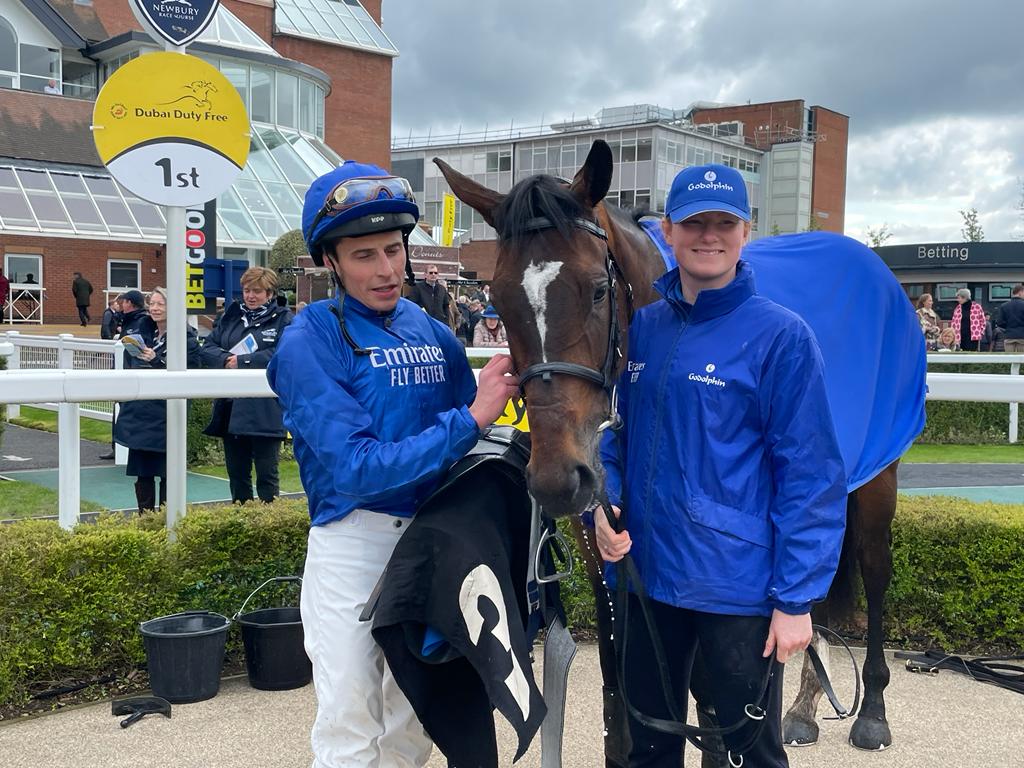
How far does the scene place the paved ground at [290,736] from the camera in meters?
3.34

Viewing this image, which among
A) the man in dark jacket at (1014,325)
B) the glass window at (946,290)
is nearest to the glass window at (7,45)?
the man in dark jacket at (1014,325)

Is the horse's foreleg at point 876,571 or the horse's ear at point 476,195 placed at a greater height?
the horse's ear at point 476,195

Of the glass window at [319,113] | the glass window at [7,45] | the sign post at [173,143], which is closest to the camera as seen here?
the sign post at [173,143]

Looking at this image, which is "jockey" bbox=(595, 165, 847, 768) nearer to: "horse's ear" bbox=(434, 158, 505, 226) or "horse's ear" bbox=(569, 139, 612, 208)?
"horse's ear" bbox=(569, 139, 612, 208)

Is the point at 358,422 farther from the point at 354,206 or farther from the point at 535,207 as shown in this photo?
the point at 535,207

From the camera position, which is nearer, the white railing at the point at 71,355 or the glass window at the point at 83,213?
the white railing at the point at 71,355

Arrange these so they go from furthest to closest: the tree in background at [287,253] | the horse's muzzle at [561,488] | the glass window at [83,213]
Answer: the glass window at [83,213], the tree in background at [287,253], the horse's muzzle at [561,488]

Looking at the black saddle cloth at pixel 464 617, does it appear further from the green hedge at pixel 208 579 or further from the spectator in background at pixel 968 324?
the spectator in background at pixel 968 324

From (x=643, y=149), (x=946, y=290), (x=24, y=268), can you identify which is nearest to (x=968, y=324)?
(x=946, y=290)

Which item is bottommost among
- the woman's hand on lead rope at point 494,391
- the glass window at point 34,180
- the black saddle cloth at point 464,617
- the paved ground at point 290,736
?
the paved ground at point 290,736

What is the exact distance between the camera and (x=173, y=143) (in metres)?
4.59

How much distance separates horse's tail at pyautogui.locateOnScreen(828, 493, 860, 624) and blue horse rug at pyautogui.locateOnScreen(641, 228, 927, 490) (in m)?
0.39

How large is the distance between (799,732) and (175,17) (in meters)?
4.38

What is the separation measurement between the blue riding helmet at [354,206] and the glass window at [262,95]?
1387 inches
